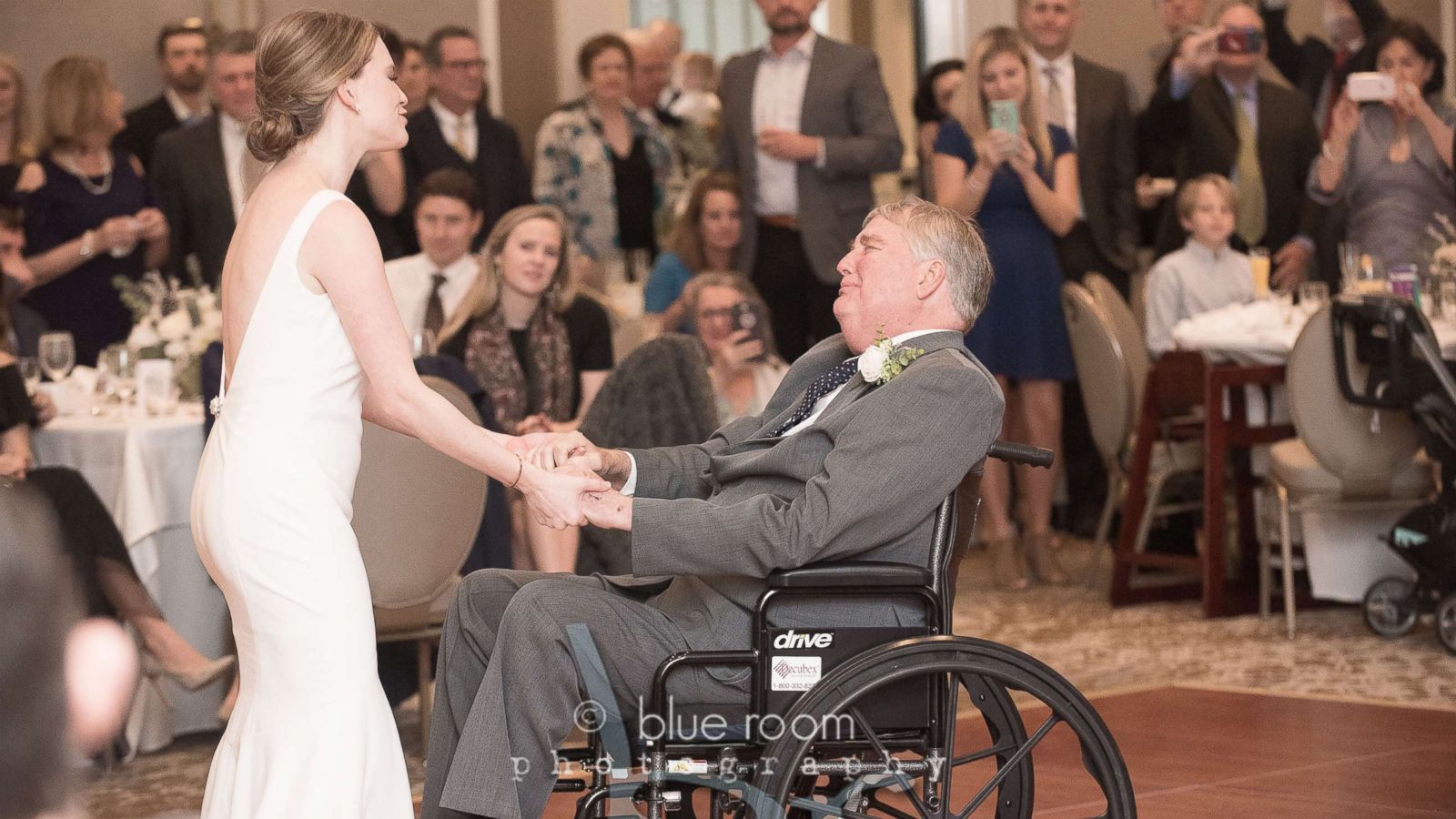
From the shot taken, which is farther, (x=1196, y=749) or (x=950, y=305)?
(x=1196, y=749)

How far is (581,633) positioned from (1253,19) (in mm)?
5144

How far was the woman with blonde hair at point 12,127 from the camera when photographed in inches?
225

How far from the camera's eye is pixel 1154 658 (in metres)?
4.79

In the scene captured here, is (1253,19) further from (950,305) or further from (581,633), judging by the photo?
(581,633)

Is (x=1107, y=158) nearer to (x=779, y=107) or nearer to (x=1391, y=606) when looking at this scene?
(x=779, y=107)

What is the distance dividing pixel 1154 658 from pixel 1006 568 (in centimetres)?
120

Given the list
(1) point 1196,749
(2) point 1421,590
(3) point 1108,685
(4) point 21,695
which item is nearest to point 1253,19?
(2) point 1421,590

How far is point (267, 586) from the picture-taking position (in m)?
2.24

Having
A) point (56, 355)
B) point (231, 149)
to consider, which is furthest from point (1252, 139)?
point (56, 355)

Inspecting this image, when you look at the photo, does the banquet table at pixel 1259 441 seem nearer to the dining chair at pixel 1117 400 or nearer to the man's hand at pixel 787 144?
the dining chair at pixel 1117 400

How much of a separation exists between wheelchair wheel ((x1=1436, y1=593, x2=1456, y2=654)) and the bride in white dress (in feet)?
10.8

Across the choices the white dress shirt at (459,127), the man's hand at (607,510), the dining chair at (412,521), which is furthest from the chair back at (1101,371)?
the man's hand at (607,510)

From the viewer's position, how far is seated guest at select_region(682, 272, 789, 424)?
4.61 metres

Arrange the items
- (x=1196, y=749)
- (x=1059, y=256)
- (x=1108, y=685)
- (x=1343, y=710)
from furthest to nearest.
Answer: (x=1059, y=256), (x=1108, y=685), (x=1343, y=710), (x=1196, y=749)
